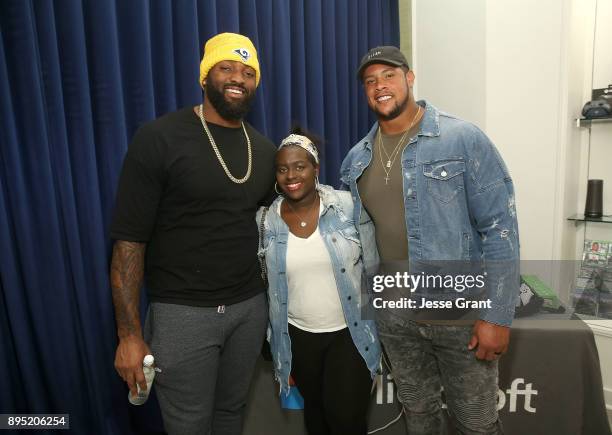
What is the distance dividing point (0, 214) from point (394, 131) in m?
1.33

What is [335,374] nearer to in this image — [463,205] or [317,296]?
[317,296]

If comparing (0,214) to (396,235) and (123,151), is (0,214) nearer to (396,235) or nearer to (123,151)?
(123,151)

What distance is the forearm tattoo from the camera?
4.35 feet

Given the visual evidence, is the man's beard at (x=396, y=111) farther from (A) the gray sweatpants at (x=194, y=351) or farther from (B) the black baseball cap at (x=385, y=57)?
(A) the gray sweatpants at (x=194, y=351)

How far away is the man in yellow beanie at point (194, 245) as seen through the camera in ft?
4.36

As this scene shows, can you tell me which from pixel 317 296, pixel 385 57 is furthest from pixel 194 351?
pixel 385 57

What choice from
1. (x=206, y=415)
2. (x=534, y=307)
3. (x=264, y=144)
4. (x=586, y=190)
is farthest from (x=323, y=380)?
(x=586, y=190)

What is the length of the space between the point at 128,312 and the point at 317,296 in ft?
1.93

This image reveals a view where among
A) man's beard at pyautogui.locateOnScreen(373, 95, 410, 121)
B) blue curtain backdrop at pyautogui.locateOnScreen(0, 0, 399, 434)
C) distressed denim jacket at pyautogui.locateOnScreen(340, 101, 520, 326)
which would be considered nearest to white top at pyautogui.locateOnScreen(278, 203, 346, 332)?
distressed denim jacket at pyautogui.locateOnScreen(340, 101, 520, 326)

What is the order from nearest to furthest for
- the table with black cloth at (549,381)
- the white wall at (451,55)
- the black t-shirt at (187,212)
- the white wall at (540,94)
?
1. the black t-shirt at (187,212)
2. the table with black cloth at (549,381)
3. the white wall at (540,94)
4. the white wall at (451,55)

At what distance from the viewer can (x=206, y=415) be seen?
4.71 ft

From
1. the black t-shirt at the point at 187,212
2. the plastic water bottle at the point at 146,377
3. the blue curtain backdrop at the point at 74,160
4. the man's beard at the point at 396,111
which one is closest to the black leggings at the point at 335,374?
the black t-shirt at the point at 187,212

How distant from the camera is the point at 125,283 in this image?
133cm

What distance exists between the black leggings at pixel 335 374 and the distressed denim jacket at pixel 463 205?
36 centimetres
